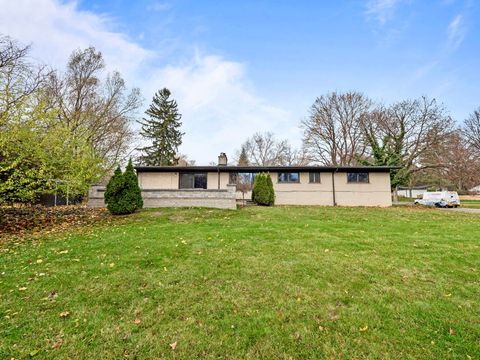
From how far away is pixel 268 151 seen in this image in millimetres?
43375

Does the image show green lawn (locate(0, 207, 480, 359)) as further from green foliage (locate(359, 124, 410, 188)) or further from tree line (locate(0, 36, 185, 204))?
green foliage (locate(359, 124, 410, 188))

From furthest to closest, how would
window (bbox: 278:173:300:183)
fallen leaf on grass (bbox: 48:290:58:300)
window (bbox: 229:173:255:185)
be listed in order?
window (bbox: 229:173:255:185)
window (bbox: 278:173:300:183)
fallen leaf on grass (bbox: 48:290:58:300)

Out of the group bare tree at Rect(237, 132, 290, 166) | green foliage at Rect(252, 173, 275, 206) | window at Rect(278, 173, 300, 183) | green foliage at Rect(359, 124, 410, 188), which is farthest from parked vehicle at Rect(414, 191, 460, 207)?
bare tree at Rect(237, 132, 290, 166)

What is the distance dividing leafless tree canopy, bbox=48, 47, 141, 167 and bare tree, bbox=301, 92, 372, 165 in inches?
918

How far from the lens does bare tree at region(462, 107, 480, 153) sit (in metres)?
32.8

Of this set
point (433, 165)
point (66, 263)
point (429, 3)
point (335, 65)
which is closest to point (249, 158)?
point (433, 165)

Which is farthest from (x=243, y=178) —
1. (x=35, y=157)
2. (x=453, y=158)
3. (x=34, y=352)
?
(x=453, y=158)

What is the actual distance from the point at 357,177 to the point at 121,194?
16757 mm

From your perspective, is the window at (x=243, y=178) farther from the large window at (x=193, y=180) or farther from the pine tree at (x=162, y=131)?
the pine tree at (x=162, y=131)

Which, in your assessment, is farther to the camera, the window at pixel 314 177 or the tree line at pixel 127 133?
the window at pixel 314 177

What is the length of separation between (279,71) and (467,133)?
110ft

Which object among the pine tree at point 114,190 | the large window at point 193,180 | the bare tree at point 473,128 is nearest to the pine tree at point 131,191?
the pine tree at point 114,190

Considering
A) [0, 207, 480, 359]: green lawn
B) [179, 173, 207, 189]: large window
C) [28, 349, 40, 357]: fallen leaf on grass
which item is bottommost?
[28, 349, 40, 357]: fallen leaf on grass

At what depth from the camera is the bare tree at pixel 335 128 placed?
1268 inches
